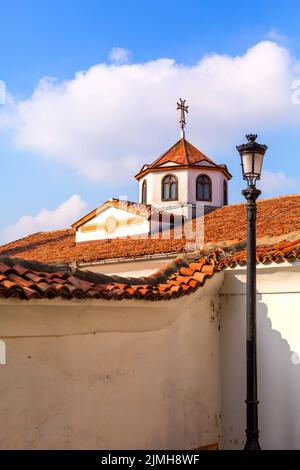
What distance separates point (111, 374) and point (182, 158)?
1666 cm

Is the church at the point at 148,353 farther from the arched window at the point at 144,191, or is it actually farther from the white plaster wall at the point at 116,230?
the arched window at the point at 144,191

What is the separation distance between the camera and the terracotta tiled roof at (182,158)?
21.8 m

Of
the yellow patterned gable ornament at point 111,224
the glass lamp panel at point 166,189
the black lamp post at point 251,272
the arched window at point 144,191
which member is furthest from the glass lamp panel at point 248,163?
the arched window at point 144,191

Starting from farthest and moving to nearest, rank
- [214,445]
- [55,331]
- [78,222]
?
[78,222] < [214,445] < [55,331]

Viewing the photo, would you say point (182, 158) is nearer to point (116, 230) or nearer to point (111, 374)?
point (116, 230)

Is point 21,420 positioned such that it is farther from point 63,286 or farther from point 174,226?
point 174,226

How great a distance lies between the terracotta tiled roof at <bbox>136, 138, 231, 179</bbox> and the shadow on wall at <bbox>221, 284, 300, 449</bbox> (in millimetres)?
14512

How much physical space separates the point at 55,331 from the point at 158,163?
17048 mm

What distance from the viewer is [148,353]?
6.43 meters

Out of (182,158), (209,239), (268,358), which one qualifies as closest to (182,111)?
(182,158)

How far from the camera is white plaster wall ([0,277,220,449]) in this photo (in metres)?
5.11

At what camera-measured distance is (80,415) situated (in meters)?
5.59

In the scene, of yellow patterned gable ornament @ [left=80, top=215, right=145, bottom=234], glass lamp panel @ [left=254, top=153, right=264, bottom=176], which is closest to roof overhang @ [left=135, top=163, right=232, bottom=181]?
yellow patterned gable ornament @ [left=80, top=215, right=145, bottom=234]

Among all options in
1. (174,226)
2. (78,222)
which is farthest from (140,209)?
(78,222)
